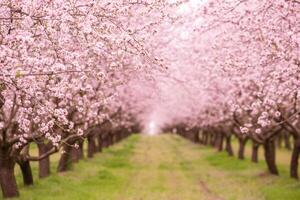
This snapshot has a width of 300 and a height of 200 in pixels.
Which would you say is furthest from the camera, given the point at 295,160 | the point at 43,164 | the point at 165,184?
the point at 165,184

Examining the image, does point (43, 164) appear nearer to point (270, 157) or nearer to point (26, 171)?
point (26, 171)

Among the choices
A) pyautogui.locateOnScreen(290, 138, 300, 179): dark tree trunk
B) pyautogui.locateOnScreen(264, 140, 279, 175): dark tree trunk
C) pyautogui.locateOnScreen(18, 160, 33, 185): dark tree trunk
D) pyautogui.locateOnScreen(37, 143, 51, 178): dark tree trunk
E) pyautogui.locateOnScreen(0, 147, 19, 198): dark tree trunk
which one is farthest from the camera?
pyautogui.locateOnScreen(264, 140, 279, 175): dark tree trunk

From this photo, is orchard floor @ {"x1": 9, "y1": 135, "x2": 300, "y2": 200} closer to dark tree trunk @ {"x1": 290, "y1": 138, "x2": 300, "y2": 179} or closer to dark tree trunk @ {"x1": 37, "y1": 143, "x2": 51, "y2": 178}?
dark tree trunk @ {"x1": 37, "y1": 143, "x2": 51, "y2": 178}

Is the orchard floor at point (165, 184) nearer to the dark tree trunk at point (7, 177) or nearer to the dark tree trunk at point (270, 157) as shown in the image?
the dark tree trunk at point (270, 157)

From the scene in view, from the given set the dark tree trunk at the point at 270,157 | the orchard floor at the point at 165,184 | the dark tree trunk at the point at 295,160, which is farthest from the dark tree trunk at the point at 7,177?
the dark tree trunk at the point at 270,157

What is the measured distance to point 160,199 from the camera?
24219 mm

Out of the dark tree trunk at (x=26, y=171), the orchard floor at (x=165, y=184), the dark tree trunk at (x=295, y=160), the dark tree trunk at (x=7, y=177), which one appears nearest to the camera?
the dark tree trunk at (x=7, y=177)

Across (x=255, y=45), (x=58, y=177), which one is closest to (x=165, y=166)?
(x=58, y=177)

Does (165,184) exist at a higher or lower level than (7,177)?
A: lower

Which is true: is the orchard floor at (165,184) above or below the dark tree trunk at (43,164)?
below

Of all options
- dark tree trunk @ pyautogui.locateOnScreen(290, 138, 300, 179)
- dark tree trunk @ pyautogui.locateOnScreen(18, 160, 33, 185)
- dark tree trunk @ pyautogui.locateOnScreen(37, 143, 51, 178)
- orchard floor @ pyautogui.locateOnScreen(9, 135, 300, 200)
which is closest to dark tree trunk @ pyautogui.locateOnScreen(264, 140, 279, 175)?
orchard floor @ pyautogui.locateOnScreen(9, 135, 300, 200)

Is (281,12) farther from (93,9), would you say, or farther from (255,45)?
(93,9)

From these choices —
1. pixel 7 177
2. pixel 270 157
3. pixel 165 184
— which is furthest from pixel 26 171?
pixel 270 157

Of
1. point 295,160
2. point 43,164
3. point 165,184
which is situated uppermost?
point 43,164
